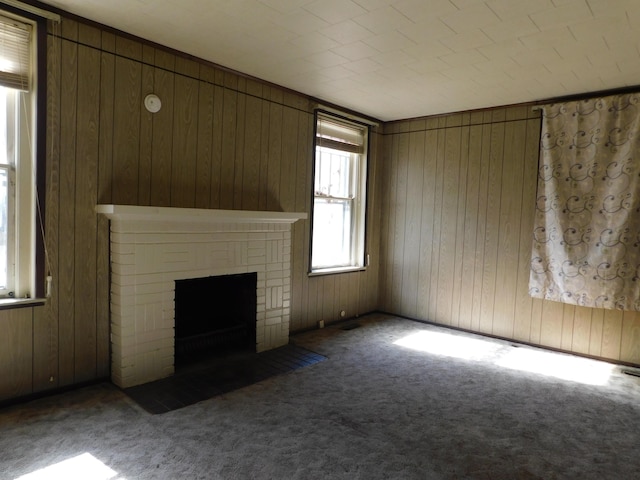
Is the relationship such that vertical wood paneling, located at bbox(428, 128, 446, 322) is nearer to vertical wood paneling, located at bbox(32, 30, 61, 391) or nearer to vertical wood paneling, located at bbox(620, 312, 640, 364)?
vertical wood paneling, located at bbox(620, 312, 640, 364)

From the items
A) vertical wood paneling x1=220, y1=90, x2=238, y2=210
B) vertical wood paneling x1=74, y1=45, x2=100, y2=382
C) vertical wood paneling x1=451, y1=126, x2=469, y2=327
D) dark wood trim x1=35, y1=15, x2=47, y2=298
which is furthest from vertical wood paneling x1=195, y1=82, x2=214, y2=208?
vertical wood paneling x1=451, y1=126, x2=469, y2=327

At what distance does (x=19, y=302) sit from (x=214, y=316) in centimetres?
157

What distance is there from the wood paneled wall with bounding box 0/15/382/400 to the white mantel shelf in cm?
23

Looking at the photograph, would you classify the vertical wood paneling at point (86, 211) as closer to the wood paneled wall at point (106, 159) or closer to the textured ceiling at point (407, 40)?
the wood paneled wall at point (106, 159)

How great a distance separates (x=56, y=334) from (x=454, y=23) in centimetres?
330

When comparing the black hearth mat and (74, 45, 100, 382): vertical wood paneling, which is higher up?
(74, 45, 100, 382): vertical wood paneling

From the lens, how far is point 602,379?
3471 millimetres

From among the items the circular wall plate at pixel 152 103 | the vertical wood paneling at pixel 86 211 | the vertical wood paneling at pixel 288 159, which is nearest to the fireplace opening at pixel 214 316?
the vertical wood paneling at pixel 86 211

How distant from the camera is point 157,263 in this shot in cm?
304

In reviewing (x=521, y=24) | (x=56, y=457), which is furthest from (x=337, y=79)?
(x=56, y=457)

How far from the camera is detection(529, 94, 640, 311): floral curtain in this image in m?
3.64

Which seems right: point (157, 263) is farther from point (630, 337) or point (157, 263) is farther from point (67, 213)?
point (630, 337)

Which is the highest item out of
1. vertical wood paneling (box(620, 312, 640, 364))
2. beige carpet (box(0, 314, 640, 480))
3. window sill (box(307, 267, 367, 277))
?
window sill (box(307, 267, 367, 277))

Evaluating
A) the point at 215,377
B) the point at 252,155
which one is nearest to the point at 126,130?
the point at 252,155
